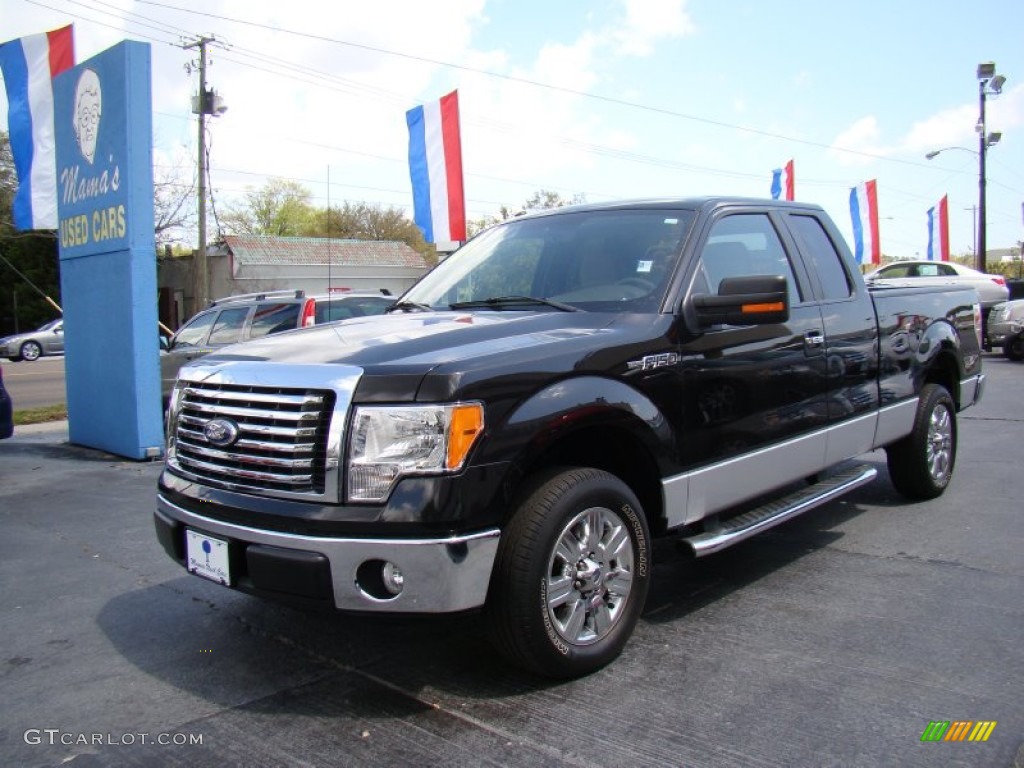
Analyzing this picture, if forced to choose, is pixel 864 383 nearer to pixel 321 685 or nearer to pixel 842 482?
pixel 842 482

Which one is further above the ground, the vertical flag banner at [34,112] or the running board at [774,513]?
the vertical flag banner at [34,112]

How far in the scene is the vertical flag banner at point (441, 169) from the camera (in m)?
15.9

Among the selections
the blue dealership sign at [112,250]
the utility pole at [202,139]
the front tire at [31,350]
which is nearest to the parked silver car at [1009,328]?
the blue dealership sign at [112,250]

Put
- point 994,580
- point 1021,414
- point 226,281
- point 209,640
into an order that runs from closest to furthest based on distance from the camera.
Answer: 1. point 209,640
2. point 994,580
3. point 1021,414
4. point 226,281

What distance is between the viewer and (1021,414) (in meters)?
10.3

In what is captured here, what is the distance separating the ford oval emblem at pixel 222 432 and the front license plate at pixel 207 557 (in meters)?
0.37

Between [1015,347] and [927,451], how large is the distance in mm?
13601

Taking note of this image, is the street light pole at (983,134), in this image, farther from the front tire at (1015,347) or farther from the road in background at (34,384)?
the road in background at (34,384)

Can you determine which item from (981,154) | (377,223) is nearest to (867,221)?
(981,154)

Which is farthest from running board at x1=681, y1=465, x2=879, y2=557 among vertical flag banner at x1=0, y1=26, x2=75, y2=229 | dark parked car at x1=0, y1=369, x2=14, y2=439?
vertical flag banner at x1=0, y1=26, x2=75, y2=229

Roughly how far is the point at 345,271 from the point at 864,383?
3643cm

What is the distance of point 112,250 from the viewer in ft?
27.8

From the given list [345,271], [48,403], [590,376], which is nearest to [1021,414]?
[590,376]

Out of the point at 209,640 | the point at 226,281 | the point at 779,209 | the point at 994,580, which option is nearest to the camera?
the point at 209,640
